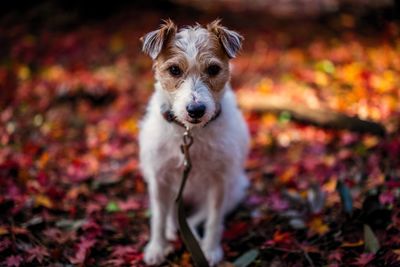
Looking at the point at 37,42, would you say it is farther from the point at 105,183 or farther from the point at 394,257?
the point at 394,257

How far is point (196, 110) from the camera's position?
3684mm

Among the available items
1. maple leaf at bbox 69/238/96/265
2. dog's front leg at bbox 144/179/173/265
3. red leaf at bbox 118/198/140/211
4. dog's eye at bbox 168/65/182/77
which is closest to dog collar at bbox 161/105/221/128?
dog's eye at bbox 168/65/182/77

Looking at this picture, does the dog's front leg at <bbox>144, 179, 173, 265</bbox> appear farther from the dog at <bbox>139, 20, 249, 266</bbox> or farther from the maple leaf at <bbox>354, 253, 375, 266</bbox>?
the maple leaf at <bbox>354, 253, 375, 266</bbox>

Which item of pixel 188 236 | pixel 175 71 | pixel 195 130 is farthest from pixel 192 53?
pixel 188 236

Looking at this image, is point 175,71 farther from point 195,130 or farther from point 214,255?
point 214,255

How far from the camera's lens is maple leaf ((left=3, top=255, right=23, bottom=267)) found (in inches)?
159

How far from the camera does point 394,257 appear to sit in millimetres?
3957

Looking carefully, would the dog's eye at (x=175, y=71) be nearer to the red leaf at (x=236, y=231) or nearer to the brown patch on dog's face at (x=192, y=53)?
the brown patch on dog's face at (x=192, y=53)

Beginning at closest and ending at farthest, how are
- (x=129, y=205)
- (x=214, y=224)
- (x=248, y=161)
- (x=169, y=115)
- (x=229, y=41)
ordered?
1. (x=229, y=41)
2. (x=169, y=115)
3. (x=214, y=224)
4. (x=129, y=205)
5. (x=248, y=161)

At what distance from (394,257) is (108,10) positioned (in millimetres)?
8079

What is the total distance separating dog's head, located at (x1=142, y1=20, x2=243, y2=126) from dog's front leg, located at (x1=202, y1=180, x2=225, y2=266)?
102 centimetres

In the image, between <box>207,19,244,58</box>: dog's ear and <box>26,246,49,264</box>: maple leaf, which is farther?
<box>26,246,49,264</box>: maple leaf

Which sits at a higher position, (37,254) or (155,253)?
(37,254)

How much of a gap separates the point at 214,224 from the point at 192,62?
182 centimetres
